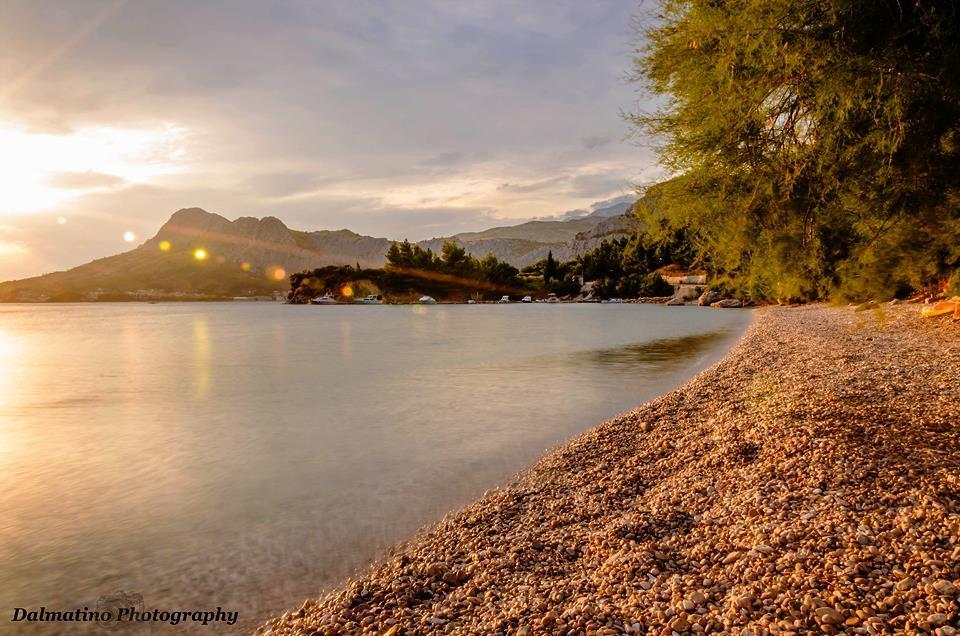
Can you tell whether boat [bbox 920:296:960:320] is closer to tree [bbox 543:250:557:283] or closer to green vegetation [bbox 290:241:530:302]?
tree [bbox 543:250:557:283]

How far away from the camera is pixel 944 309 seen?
23.9 meters

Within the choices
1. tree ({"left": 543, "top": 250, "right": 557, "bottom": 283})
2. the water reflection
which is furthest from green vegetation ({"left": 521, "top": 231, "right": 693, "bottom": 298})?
the water reflection

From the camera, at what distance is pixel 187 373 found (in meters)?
27.2

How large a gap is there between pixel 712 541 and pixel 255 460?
31.0 feet

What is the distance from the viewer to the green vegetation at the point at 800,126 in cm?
661

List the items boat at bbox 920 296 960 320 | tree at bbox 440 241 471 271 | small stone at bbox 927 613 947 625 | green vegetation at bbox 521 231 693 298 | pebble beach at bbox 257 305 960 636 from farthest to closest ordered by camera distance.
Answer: tree at bbox 440 241 471 271 < green vegetation at bbox 521 231 693 298 < boat at bbox 920 296 960 320 < pebble beach at bbox 257 305 960 636 < small stone at bbox 927 613 947 625

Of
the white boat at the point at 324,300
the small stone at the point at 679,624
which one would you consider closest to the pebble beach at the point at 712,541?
the small stone at the point at 679,624

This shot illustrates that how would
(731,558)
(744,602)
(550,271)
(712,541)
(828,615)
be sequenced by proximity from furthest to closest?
(550,271) → (712,541) → (731,558) → (744,602) → (828,615)

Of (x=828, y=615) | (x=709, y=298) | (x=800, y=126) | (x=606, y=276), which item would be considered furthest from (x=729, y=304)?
(x=828, y=615)

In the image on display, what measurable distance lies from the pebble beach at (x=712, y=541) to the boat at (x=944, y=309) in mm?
17047

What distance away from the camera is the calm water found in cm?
644

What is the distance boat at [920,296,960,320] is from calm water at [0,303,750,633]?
9.35 m

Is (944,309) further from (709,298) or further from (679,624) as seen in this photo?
(709,298)

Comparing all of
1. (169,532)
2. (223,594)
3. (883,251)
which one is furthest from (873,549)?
(883,251)
